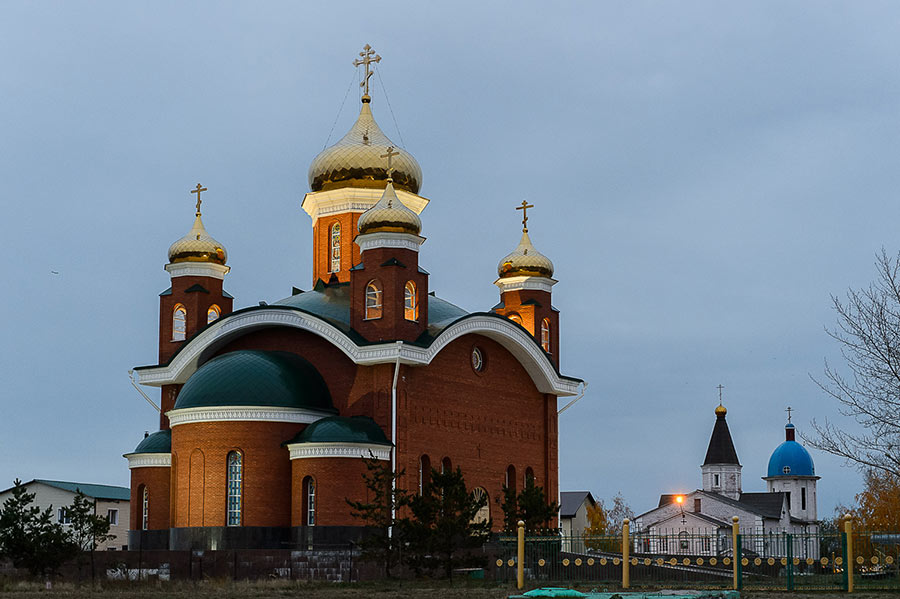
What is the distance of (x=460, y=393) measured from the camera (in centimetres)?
3444

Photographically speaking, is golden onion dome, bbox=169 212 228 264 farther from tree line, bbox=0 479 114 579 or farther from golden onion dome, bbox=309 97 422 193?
tree line, bbox=0 479 114 579

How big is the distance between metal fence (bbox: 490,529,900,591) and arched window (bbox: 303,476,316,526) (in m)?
4.42

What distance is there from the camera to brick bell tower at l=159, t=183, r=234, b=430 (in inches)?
1423

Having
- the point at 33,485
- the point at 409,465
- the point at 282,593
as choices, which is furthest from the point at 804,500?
the point at 282,593

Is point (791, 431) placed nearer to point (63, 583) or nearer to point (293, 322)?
point (293, 322)

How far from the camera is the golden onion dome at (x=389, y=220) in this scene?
107ft

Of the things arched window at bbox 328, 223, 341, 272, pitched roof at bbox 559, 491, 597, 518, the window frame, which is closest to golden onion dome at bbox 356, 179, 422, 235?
the window frame

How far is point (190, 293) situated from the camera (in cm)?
3622

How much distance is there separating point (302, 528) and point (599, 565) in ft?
23.7

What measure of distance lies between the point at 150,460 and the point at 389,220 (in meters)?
8.63

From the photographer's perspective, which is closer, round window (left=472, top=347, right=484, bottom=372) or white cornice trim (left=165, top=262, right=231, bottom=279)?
round window (left=472, top=347, right=484, bottom=372)

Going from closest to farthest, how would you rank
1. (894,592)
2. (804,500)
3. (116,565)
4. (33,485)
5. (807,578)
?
(894,592), (807,578), (116,565), (33,485), (804,500)

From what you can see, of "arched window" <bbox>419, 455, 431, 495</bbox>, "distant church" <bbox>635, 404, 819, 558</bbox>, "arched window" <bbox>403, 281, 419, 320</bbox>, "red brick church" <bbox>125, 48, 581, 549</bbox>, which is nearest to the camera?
"red brick church" <bbox>125, 48, 581, 549</bbox>

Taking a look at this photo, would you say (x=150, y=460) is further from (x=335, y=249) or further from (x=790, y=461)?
(x=790, y=461)
